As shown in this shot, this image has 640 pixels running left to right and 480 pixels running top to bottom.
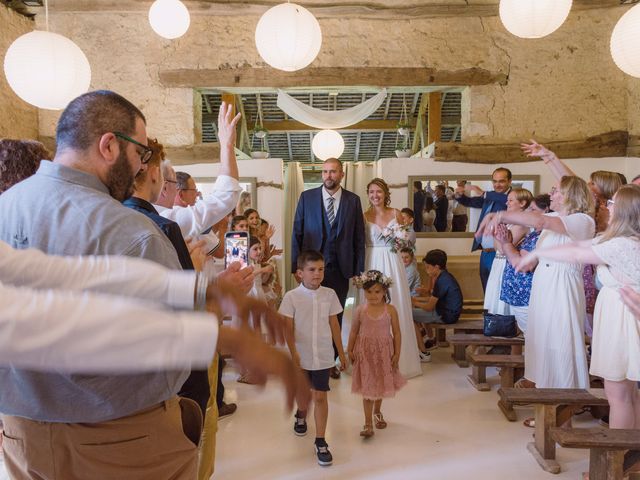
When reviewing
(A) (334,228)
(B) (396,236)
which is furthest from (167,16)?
(B) (396,236)

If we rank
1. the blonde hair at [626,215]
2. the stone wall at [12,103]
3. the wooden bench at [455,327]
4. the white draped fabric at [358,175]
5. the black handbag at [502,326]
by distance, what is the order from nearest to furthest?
the blonde hair at [626,215] < the black handbag at [502,326] < the wooden bench at [455,327] < the stone wall at [12,103] < the white draped fabric at [358,175]

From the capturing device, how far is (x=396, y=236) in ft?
14.4

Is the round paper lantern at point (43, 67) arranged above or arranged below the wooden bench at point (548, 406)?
above

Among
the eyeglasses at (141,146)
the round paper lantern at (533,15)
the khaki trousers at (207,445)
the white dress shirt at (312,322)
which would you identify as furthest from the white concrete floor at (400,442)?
the round paper lantern at (533,15)

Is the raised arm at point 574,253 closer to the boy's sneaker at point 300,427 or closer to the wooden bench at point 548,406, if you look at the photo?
the wooden bench at point 548,406

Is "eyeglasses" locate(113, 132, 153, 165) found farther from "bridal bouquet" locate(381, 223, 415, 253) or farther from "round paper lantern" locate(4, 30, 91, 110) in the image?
"bridal bouquet" locate(381, 223, 415, 253)

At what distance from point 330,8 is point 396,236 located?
3322mm

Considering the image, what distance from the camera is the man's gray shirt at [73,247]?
40.1 inches

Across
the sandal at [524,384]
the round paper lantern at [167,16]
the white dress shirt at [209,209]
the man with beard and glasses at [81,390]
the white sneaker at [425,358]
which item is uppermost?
the round paper lantern at [167,16]

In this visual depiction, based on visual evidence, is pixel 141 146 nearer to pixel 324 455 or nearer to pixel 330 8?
pixel 324 455

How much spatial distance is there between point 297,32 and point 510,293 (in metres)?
2.73

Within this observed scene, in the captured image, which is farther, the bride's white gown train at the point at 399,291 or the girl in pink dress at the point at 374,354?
the bride's white gown train at the point at 399,291

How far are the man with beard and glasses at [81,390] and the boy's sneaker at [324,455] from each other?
71.1 inches

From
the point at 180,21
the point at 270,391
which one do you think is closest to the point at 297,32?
the point at 180,21
